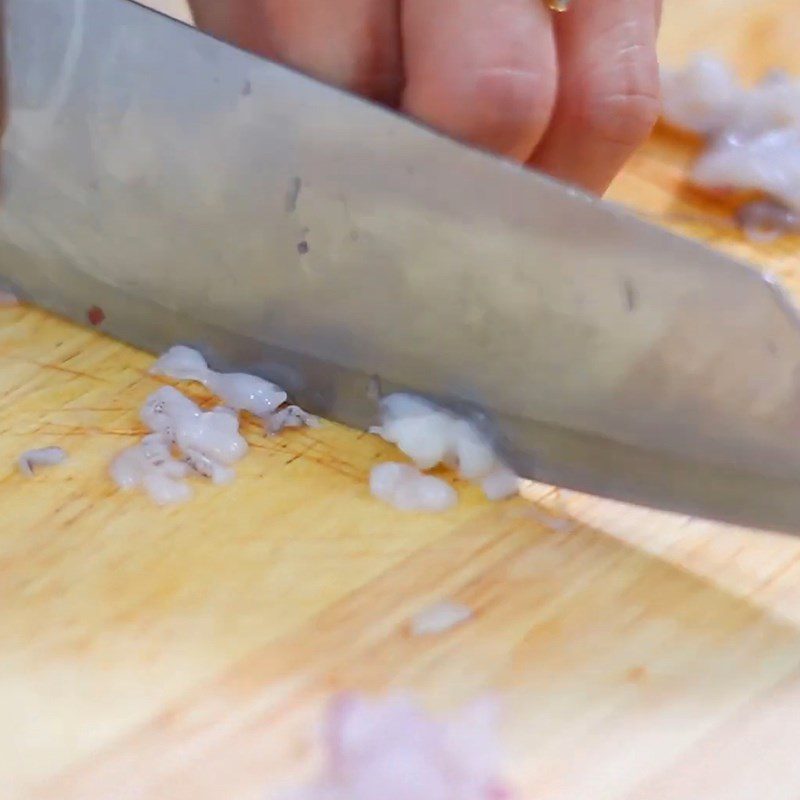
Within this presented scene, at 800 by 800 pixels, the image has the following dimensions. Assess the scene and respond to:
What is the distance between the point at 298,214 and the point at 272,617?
26cm

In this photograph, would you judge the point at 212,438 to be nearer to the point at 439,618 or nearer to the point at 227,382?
the point at 227,382

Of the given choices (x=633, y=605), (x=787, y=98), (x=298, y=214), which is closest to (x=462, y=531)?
(x=633, y=605)

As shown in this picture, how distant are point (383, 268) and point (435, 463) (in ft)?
0.43

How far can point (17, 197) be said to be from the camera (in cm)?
85

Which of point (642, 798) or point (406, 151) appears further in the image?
point (406, 151)

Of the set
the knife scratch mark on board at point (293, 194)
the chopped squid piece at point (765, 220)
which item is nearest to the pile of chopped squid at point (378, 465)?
the knife scratch mark on board at point (293, 194)

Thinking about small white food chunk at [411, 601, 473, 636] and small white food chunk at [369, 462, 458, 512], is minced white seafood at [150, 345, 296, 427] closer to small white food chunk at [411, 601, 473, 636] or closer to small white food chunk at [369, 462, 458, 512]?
small white food chunk at [369, 462, 458, 512]

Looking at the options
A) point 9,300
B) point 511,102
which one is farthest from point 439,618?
point 9,300

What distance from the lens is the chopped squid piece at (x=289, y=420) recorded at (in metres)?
0.81

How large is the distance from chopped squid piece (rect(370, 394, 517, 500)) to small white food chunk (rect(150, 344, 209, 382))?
6.2 inches

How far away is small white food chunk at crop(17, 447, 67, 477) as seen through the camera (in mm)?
763

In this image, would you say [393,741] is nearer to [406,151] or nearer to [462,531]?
[462,531]

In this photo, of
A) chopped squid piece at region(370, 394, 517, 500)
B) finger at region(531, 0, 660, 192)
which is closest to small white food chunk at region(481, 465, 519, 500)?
chopped squid piece at region(370, 394, 517, 500)

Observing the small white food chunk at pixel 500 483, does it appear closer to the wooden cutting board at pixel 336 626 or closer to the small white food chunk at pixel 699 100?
the wooden cutting board at pixel 336 626
